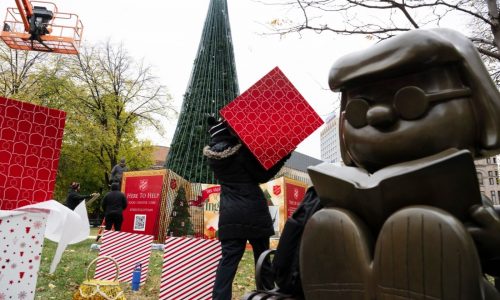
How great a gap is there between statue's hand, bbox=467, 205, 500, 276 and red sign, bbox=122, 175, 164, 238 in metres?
9.55

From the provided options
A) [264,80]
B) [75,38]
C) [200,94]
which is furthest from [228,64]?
[264,80]

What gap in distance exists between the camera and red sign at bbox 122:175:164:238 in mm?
10211

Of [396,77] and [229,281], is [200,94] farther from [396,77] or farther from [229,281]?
[396,77]

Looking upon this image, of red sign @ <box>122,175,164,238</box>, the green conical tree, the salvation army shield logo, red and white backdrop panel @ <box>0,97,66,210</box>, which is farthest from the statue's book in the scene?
the salvation army shield logo

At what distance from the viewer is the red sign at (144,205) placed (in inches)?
402

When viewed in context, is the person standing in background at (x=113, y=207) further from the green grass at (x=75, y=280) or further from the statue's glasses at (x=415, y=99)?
the statue's glasses at (x=415, y=99)

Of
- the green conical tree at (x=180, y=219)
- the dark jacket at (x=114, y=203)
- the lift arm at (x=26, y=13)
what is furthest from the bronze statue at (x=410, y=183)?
the lift arm at (x=26, y=13)

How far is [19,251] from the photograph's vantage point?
2111mm

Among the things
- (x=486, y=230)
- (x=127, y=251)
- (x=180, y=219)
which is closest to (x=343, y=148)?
(x=486, y=230)

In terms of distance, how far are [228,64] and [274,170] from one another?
1161 centimetres

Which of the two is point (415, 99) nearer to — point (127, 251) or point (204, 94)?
point (127, 251)

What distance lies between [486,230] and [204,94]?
1244cm

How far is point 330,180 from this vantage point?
1514 millimetres

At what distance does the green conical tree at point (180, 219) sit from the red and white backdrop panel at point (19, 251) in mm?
8018
